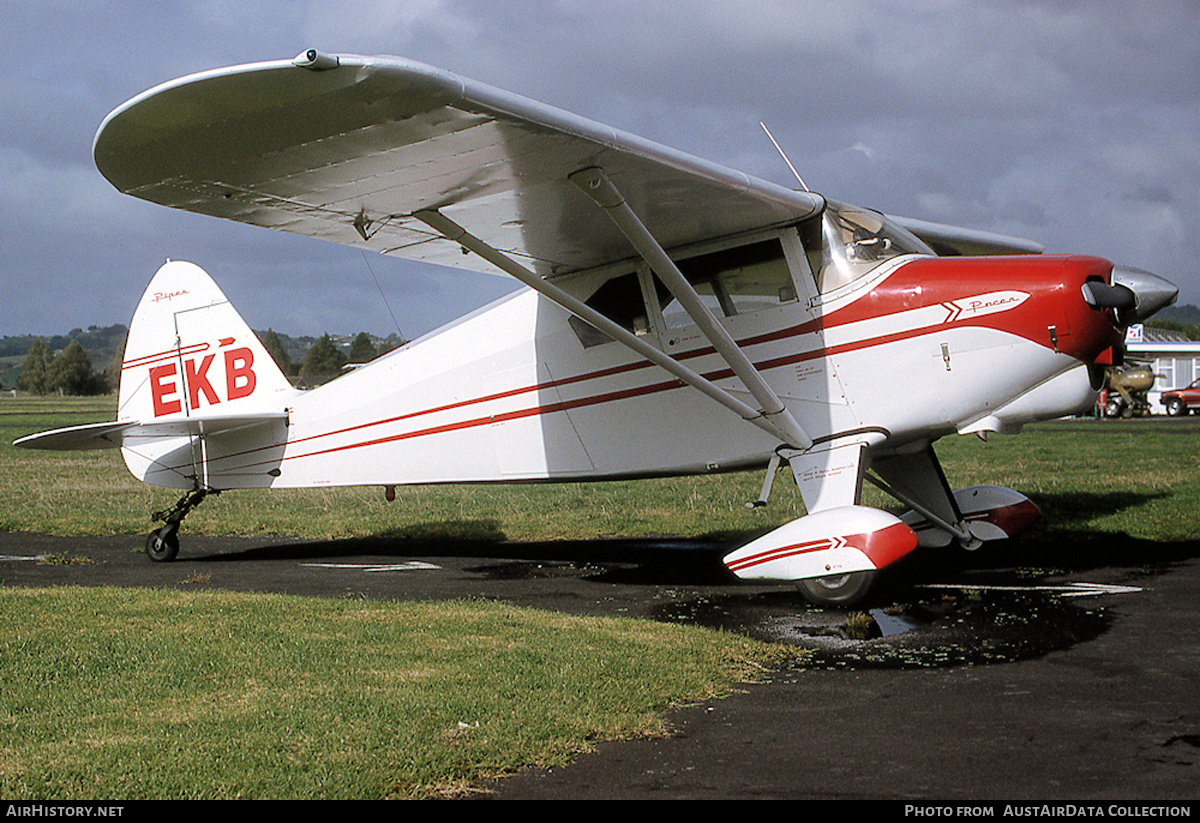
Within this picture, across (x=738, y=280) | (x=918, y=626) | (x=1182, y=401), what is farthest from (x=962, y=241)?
(x=1182, y=401)

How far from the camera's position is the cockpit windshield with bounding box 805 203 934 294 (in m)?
7.72

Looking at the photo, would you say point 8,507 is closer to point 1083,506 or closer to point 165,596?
point 165,596

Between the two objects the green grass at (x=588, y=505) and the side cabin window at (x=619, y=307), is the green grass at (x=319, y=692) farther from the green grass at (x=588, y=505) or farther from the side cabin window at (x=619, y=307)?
the green grass at (x=588, y=505)

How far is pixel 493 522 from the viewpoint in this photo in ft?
41.9

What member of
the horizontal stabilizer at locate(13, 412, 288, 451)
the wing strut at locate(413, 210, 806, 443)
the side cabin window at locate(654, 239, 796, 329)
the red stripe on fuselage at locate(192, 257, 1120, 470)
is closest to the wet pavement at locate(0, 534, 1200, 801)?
the horizontal stabilizer at locate(13, 412, 288, 451)

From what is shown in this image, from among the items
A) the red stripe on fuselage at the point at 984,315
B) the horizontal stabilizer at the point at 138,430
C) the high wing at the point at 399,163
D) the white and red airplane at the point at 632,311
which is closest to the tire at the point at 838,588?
the white and red airplane at the point at 632,311

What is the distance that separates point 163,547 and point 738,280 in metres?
6.53

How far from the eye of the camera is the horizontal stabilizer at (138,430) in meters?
10.2

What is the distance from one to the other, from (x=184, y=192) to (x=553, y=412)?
360cm

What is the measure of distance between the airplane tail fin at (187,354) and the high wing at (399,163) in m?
3.48

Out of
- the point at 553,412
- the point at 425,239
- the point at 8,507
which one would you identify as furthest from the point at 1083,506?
the point at 8,507

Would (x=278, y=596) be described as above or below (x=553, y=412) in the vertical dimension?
below

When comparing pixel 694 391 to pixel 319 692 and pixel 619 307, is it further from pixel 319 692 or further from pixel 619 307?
pixel 319 692

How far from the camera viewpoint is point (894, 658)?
562 centimetres
